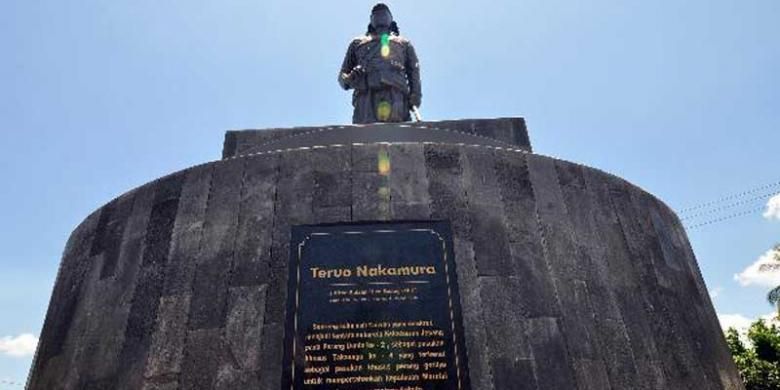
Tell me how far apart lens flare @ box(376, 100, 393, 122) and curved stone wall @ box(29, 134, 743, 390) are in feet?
14.8

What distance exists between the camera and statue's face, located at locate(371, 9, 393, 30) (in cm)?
1359

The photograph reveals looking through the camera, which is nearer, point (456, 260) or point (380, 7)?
point (456, 260)

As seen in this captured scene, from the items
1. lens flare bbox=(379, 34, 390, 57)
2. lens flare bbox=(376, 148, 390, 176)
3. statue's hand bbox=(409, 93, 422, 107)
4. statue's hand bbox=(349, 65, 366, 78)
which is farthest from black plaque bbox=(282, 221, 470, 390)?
lens flare bbox=(379, 34, 390, 57)

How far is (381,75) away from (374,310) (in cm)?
741

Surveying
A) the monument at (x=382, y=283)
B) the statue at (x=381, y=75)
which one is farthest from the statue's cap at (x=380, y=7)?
the monument at (x=382, y=283)

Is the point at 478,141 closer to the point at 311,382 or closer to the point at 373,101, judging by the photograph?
the point at 373,101

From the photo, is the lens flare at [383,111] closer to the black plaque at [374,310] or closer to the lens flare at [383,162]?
the lens flare at [383,162]

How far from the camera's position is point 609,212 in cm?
840

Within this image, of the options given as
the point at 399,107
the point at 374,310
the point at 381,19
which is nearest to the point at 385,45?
the point at 381,19

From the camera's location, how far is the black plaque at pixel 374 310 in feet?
20.0

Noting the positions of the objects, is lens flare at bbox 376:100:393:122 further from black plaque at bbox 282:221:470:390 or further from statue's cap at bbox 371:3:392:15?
black plaque at bbox 282:221:470:390

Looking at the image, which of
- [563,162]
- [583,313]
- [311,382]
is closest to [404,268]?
[311,382]

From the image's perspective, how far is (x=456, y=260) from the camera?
7.04 m

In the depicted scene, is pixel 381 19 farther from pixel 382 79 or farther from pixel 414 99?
pixel 414 99
